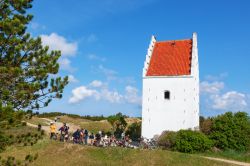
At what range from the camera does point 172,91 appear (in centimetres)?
4250

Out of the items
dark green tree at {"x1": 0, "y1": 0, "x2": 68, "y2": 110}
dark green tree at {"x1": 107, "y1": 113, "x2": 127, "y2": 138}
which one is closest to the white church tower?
dark green tree at {"x1": 107, "y1": 113, "x2": 127, "y2": 138}

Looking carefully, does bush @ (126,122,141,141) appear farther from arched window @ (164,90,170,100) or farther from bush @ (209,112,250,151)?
bush @ (209,112,250,151)

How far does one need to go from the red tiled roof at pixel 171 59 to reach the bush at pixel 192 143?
7692mm

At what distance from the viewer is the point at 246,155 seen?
117 ft

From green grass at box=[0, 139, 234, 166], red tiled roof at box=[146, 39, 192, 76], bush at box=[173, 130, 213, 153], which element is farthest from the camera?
red tiled roof at box=[146, 39, 192, 76]

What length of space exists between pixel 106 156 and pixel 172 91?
13526 millimetres

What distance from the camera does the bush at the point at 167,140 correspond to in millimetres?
38725

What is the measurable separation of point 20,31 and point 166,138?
2561cm

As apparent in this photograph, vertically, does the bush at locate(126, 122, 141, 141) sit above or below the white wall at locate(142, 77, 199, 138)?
below

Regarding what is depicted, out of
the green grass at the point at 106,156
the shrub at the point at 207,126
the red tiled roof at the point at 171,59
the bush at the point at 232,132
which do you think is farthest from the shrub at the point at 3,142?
the red tiled roof at the point at 171,59

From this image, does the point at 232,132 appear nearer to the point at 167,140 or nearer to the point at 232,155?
the point at 232,155

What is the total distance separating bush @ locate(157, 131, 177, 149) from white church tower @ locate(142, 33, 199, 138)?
6.90ft

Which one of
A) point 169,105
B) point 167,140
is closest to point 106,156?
point 167,140

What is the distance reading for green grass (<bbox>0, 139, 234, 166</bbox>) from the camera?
30469 millimetres
